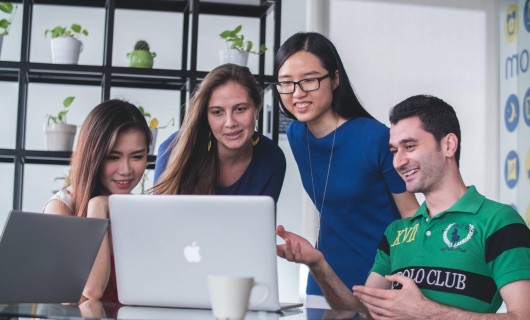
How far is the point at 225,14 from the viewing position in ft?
13.1

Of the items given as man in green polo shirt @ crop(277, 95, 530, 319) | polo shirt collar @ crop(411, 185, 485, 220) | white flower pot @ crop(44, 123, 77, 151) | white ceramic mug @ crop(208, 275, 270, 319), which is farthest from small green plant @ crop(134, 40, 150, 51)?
white ceramic mug @ crop(208, 275, 270, 319)

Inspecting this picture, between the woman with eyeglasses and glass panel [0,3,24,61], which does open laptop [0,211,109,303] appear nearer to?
the woman with eyeglasses

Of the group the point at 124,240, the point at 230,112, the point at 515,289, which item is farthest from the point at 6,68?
the point at 515,289

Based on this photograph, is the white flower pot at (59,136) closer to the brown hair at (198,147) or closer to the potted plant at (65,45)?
the potted plant at (65,45)

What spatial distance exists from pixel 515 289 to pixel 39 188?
9.07 feet

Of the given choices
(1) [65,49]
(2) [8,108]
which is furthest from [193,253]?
(2) [8,108]

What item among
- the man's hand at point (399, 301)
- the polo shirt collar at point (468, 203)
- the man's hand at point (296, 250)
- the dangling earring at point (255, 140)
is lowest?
the man's hand at point (399, 301)

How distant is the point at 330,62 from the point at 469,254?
0.90m

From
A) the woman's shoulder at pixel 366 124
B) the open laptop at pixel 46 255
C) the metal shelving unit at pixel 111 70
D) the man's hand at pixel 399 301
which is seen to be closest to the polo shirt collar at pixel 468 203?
the man's hand at pixel 399 301

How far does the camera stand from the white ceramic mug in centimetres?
129

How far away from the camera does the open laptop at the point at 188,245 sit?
1.56 m

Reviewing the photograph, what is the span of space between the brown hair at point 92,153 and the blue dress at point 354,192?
686 mm

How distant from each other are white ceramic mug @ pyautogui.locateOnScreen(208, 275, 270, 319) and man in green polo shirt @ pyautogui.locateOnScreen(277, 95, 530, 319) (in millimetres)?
455

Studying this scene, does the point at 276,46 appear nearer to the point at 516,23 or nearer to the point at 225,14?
the point at 225,14
